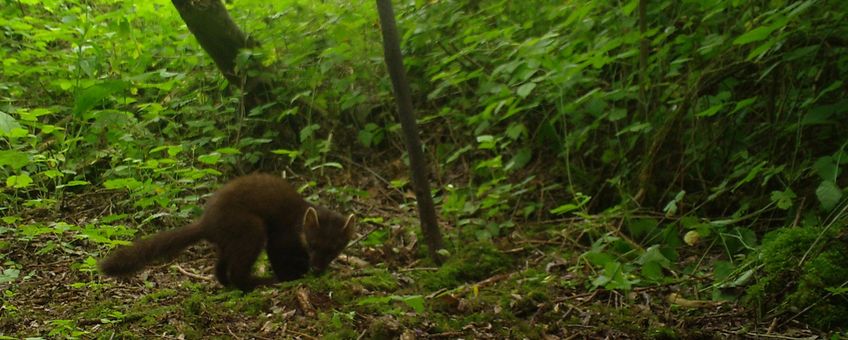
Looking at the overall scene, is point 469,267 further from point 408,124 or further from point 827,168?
point 827,168

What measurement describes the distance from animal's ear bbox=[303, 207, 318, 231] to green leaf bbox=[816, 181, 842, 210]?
11.5 feet

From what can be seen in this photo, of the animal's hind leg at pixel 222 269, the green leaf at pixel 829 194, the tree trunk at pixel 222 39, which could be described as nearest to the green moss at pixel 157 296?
the animal's hind leg at pixel 222 269

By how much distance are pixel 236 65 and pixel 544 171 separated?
11.8 ft

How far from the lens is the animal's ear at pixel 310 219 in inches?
219

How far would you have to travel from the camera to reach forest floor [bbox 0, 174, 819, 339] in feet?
13.0

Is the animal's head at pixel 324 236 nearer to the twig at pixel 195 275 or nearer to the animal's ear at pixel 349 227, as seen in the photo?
the animal's ear at pixel 349 227

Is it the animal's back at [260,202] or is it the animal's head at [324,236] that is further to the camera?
the animal's head at [324,236]

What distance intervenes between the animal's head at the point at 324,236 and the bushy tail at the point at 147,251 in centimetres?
85

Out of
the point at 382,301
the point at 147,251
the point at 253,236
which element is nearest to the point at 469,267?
the point at 382,301

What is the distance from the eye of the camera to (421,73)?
8.36 metres

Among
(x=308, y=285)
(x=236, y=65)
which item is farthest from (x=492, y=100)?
(x=236, y=65)

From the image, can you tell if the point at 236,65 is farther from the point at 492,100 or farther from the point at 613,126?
the point at 613,126

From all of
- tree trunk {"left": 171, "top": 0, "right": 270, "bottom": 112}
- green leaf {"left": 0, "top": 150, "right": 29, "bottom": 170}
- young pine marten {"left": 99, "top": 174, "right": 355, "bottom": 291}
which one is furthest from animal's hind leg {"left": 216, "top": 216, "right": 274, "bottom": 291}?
tree trunk {"left": 171, "top": 0, "right": 270, "bottom": 112}

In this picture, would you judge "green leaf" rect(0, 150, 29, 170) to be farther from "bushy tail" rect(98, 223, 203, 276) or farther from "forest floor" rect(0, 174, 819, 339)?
"bushy tail" rect(98, 223, 203, 276)
